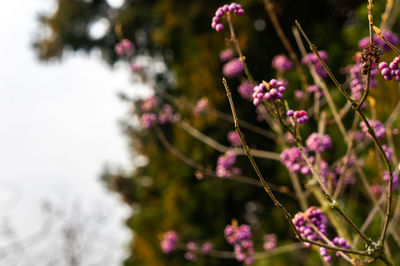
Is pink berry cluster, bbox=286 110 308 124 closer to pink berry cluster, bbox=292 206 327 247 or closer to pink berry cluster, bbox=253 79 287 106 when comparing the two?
pink berry cluster, bbox=253 79 287 106

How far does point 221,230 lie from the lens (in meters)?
7.22

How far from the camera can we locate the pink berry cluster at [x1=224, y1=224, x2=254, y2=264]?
207 cm

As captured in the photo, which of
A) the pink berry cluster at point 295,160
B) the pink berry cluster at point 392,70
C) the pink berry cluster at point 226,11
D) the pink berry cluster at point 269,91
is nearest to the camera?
the pink berry cluster at point 392,70

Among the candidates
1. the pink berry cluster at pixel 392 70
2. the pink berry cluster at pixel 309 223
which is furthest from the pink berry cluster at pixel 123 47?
the pink berry cluster at pixel 392 70

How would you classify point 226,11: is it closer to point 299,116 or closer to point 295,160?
point 299,116

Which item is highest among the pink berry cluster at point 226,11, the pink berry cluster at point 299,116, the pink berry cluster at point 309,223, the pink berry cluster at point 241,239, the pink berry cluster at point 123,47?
the pink berry cluster at point 123,47

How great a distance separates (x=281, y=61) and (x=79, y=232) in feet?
42.1

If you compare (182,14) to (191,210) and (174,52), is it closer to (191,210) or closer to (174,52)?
(174,52)

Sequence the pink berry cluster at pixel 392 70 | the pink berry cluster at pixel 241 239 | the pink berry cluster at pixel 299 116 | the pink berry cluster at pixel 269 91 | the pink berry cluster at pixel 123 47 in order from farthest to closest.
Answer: the pink berry cluster at pixel 123 47 < the pink berry cluster at pixel 241 239 < the pink berry cluster at pixel 299 116 < the pink berry cluster at pixel 269 91 < the pink berry cluster at pixel 392 70

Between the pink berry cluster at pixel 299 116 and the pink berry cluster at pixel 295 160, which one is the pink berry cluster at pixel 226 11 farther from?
the pink berry cluster at pixel 295 160

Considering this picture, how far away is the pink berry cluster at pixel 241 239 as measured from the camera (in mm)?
2074

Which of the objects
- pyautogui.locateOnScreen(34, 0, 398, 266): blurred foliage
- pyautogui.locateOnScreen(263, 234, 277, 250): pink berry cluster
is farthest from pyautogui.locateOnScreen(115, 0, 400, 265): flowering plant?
pyautogui.locateOnScreen(34, 0, 398, 266): blurred foliage

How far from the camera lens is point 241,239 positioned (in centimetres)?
215

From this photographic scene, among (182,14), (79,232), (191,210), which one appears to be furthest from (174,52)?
(79,232)
